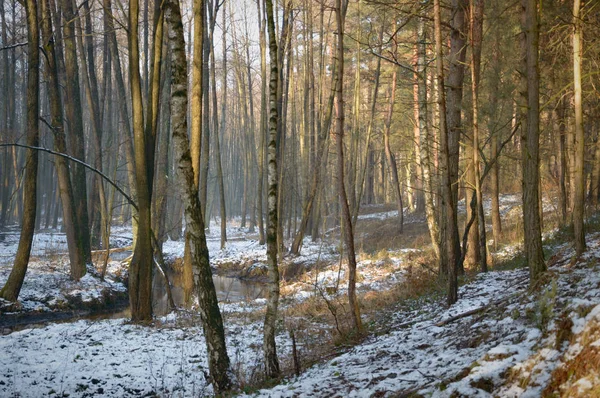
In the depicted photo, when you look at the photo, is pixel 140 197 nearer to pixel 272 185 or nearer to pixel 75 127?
pixel 272 185

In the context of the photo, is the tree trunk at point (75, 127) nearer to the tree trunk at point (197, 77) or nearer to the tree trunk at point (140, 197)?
the tree trunk at point (140, 197)

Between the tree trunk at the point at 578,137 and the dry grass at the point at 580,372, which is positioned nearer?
the dry grass at the point at 580,372

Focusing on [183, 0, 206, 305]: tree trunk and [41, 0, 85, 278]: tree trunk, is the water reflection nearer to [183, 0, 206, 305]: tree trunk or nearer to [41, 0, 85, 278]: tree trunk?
[41, 0, 85, 278]: tree trunk

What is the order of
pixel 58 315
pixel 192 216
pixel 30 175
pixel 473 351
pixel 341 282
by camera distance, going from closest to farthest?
pixel 473 351
pixel 192 216
pixel 30 175
pixel 58 315
pixel 341 282

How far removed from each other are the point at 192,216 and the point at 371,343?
317 centimetres

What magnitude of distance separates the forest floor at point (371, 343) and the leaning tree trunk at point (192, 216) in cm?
50

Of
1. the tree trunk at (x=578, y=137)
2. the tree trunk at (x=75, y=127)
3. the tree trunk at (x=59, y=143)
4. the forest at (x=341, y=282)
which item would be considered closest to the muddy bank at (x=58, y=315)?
the forest at (x=341, y=282)

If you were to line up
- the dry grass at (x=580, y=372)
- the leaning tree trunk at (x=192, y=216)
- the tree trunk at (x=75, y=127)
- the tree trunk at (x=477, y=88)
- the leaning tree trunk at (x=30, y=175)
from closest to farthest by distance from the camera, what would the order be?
1. the dry grass at (x=580, y=372)
2. the leaning tree trunk at (x=192, y=216)
3. the tree trunk at (x=477, y=88)
4. the leaning tree trunk at (x=30, y=175)
5. the tree trunk at (x=75, y=127)

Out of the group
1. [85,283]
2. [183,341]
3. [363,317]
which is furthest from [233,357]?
[85,283]

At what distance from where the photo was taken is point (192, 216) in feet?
20.7

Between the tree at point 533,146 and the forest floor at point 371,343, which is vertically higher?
the tree at point 533,146

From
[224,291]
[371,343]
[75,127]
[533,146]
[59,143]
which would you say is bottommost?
[224,291]

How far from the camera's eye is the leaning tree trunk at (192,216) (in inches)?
247

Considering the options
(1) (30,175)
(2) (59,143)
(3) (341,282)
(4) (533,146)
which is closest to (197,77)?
(1) (30,175)
